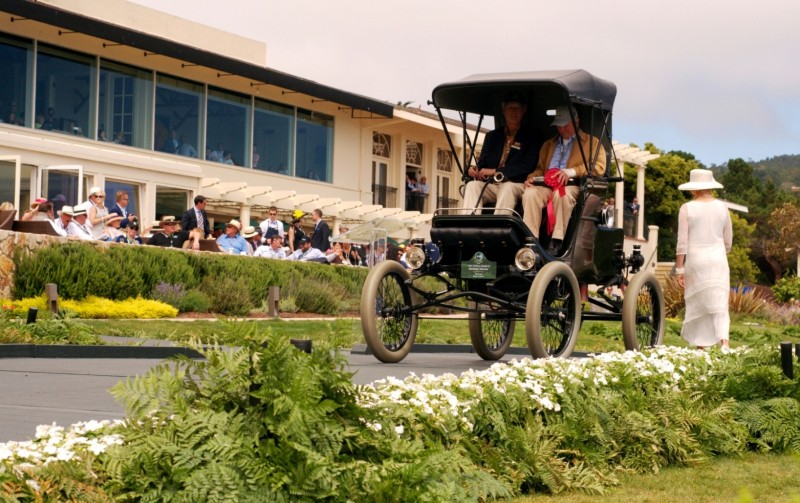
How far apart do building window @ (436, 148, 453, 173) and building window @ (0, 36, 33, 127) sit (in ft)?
80.9

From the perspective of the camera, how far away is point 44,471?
14.7ft

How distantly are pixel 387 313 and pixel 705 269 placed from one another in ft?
12.4

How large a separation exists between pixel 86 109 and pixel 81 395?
1094 inches

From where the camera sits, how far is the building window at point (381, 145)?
50.4m

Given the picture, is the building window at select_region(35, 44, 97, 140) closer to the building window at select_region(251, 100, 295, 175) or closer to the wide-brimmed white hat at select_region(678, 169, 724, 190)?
the building window at select_region(251, 100, 295, 175)

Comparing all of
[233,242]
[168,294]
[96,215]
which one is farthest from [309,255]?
[168,294]

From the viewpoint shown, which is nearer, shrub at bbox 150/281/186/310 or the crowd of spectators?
shrub at bbox 150/281/186/310

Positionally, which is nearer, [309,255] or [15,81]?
[309,255]

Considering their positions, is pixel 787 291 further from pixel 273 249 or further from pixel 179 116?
pixel 179 116

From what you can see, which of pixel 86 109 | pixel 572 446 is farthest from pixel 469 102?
pixel 86 109

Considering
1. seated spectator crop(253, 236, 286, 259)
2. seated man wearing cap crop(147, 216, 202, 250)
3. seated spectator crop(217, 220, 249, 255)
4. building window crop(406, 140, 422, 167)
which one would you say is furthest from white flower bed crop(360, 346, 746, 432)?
building window crop(406, 140, 422, 167)

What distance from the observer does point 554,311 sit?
1117 centimetres

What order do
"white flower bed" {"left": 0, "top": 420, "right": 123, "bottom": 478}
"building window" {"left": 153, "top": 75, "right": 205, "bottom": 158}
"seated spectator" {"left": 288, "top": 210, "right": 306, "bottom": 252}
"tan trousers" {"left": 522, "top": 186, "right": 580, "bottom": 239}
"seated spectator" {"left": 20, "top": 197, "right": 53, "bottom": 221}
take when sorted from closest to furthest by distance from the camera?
"white flower bed" {"left": 0, "top": 420, "right": 123, "bottom": 478}
"tan trousers" {"left": 522, "top": 186, "right": 580, "bottom": 239}
"seated spectator" {"left": 20, "top": 197, "right": 53, "bottom": 221}
"seated spectator" {"left": 288, "top": 210, "right": 306, "bottom": 252}
"building window" {"left": 153, "top": 75, "right": 205, "bottom": 158}

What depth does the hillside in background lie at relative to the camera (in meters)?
137
